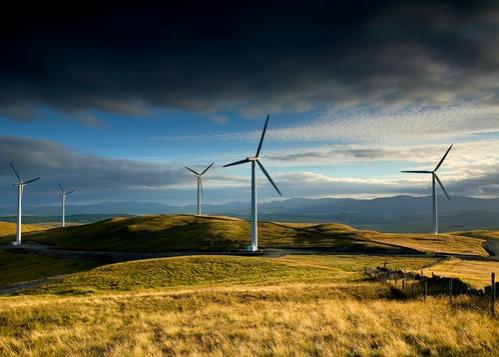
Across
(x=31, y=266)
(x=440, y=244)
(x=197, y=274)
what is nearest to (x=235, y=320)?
(x=197, y=274)

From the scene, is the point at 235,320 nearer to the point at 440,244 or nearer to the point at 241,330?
the point at 241,330

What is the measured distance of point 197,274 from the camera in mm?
70812

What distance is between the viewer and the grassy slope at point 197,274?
2410 inches

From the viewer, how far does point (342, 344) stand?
1806cm

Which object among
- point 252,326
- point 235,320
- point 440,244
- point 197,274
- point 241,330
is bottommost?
point 440,244

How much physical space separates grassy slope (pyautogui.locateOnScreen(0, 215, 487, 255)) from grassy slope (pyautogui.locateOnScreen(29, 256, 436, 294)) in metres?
38.1

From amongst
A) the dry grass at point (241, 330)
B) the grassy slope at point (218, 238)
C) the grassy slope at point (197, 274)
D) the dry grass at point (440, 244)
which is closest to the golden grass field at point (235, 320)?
the dry grass at point (241, 330)

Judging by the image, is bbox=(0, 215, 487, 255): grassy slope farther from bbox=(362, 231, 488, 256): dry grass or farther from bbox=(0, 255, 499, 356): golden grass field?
bbox=(0, 255, 499, 356): golden grass field

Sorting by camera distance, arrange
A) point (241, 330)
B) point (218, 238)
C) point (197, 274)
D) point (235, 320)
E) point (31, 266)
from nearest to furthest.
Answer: point (241, 330) < point (235, 320) < point (197, 274) < point (31, 266) < point (218, 238)

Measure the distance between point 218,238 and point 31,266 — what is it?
5273 cm

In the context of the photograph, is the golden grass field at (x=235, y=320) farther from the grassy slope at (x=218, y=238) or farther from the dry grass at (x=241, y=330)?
the grassy slope at (x=218, y=238)

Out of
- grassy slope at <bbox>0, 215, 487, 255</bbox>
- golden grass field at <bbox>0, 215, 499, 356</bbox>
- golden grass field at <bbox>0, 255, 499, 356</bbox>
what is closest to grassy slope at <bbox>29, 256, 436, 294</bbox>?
golden grass field at <bbox>0, 215, 499, 356</bbox>

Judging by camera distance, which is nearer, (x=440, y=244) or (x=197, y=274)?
(x=197, y=274)

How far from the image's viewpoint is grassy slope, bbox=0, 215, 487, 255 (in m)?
123
